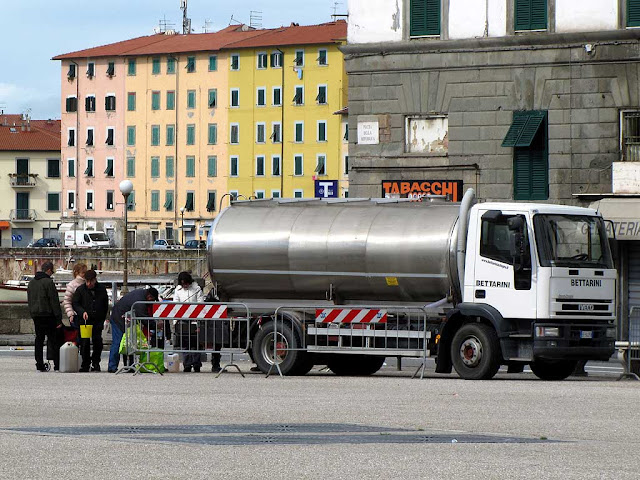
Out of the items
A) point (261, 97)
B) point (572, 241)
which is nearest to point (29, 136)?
point (261, 97)

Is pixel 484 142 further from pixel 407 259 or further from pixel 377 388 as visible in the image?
pixel 377 388

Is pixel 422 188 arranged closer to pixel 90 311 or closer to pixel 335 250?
pixel 335 250

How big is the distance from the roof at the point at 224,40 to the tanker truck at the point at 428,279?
9487 cm

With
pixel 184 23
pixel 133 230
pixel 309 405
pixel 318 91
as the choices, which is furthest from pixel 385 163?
pixel 184 23

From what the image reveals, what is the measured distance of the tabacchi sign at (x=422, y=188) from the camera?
35.4 meters

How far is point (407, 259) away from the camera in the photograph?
23875 mm

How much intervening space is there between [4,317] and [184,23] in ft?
338

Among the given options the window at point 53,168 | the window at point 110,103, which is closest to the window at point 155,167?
the window at point 110,103

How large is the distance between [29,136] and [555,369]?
12961cm

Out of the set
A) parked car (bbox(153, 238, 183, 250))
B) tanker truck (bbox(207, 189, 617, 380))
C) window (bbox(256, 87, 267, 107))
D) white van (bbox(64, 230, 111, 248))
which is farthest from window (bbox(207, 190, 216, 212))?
tanker truck (bbox(207, 189, 617, 380))

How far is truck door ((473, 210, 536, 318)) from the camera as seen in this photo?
75.9ft

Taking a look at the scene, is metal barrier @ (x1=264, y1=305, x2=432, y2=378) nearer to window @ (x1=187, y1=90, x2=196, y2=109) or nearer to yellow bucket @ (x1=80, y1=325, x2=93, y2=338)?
yellow bucket @ (x1=80, y1=325, x2=93, y2=338)

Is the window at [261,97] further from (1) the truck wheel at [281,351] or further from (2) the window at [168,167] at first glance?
(1) the truck wheel at [281,351]

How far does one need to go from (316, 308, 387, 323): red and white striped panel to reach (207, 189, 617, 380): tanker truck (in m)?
0.02
